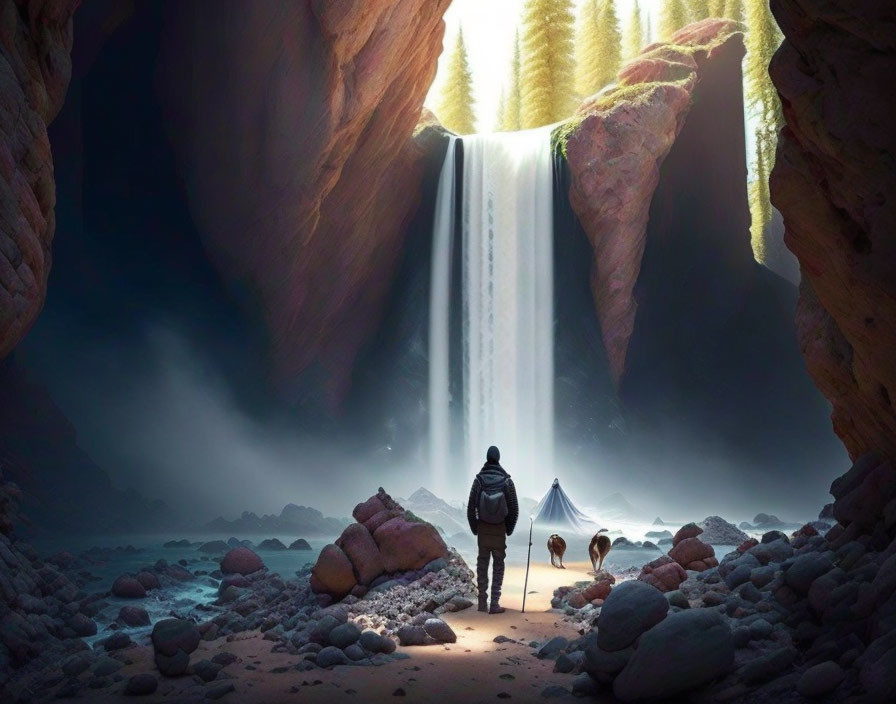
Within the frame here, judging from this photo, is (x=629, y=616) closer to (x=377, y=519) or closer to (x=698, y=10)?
(x=377, y=519)

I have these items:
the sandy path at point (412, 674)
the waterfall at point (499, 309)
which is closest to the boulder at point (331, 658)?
A: the sandy path at point (412, 674)

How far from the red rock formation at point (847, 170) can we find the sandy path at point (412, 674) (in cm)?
355

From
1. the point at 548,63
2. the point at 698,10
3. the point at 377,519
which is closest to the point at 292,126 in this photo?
the point at 377,519

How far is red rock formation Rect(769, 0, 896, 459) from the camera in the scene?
4570mm

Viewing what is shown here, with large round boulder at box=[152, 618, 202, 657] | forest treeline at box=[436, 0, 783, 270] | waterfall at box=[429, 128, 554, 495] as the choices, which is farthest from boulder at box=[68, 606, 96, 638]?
forest treeline at box=[436, 0, 783, 270]

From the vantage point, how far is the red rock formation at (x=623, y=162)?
26.4 metres

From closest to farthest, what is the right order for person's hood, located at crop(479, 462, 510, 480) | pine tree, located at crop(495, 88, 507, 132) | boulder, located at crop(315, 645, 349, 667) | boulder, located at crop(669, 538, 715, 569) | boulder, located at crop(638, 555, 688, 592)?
boulder, located at crop(315, 645, 349, 667) < person's hood, located at crop(479, 462, 510, 480) < boulder, located at crop(638, 555, 688, 592) < boulder, located at crop(669, 538, 715, 569) < pine tree, located at crop(495, 88, 507, 132)

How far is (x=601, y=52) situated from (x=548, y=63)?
5.89m


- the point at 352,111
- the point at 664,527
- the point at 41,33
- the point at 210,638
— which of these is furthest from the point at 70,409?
the point at 664,527

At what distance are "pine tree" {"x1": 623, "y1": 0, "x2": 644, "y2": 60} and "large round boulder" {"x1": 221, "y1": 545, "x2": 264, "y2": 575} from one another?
54.2 m

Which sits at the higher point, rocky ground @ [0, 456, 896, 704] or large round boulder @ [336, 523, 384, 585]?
large round boulder @ [336, 523, 384, 585]

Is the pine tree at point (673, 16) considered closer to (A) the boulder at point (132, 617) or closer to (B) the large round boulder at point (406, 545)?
(B) the large round boulder at point (406, 545)

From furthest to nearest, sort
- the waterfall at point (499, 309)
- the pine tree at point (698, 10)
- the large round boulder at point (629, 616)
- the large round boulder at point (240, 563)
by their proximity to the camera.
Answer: the pine tree at point (698, 10)
the waterfall at point (499, 309)
the large round boulder at point (240, 563)
the large round boulder at point (629, 616)

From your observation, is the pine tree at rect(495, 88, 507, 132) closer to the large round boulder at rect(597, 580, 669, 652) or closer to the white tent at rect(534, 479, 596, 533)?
the white tent at rect(534, 479, 596, 533)
